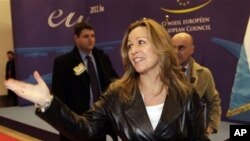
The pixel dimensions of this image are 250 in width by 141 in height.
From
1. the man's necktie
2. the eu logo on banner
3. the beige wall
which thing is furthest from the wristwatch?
the beige wall

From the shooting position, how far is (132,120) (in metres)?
1.61

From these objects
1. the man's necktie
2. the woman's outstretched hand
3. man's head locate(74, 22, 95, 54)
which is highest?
man's head locate(74, 22, 95, 54)

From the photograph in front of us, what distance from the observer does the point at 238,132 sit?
228 centimetres

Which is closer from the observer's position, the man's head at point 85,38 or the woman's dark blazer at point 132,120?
the woman's dark blazer at point 132,120

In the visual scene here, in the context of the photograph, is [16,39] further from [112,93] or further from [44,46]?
[112,93]

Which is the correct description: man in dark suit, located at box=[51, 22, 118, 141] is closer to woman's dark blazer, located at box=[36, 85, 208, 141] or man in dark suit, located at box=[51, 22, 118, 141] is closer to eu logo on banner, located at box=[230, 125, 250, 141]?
eu logo on banner, located at box=[230, 125, 250, 141]

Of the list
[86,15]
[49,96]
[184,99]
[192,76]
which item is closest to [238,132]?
[192,76]

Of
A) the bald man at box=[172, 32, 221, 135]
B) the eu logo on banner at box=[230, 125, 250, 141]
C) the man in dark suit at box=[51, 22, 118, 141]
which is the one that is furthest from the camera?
the man in dark suit at box=[51, 22, 118, 141]

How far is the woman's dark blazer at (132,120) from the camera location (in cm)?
157

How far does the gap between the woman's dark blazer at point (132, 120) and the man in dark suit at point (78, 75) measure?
1.19 meters

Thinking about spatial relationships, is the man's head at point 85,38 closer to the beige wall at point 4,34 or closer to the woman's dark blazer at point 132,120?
the woman's dark blazer at point 132,120

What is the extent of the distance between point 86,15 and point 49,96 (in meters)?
6.57

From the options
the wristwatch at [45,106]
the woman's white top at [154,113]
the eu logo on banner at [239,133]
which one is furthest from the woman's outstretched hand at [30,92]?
the eu logo on banner at [239,133]

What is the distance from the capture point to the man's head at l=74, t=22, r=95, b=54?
2908 mm
